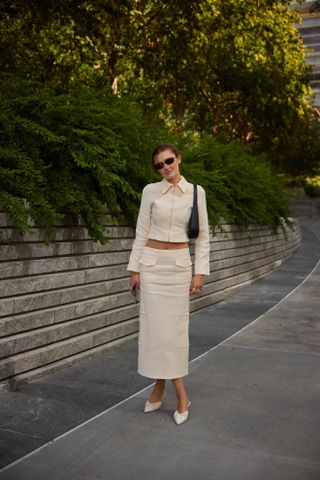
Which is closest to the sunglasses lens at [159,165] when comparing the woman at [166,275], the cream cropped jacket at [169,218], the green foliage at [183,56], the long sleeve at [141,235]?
the woman at [166,275]

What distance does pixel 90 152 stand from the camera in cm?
625

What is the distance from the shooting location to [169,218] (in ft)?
15.9

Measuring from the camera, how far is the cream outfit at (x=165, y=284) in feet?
15.9

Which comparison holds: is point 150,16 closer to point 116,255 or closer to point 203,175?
point 203,175

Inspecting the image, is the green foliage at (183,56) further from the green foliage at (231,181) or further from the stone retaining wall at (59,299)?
the stone retaining wall at (59,299)

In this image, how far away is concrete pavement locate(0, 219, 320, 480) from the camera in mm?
3826

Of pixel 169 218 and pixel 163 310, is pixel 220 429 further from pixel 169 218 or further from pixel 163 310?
pixel 169 218

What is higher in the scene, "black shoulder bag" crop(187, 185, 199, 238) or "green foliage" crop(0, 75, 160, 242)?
"green foliage" crop(0, 75, 160, 242)

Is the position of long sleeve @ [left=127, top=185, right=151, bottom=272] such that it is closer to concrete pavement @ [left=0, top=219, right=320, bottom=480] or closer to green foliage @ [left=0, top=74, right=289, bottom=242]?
green foliage @ [left=0, top=74, right=289, bottom=242]

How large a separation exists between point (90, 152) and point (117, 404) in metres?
2.42

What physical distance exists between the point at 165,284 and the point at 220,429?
1.10 metres

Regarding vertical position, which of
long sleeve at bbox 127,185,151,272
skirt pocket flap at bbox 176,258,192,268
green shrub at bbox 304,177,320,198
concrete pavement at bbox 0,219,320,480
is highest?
green shrub at bbox 304,177,320,198

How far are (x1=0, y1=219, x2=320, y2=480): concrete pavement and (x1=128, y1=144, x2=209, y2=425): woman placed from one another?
0.34 metres

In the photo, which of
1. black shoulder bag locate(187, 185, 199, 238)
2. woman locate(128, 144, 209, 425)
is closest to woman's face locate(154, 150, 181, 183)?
woman locate(128, 144, 209, 425)
